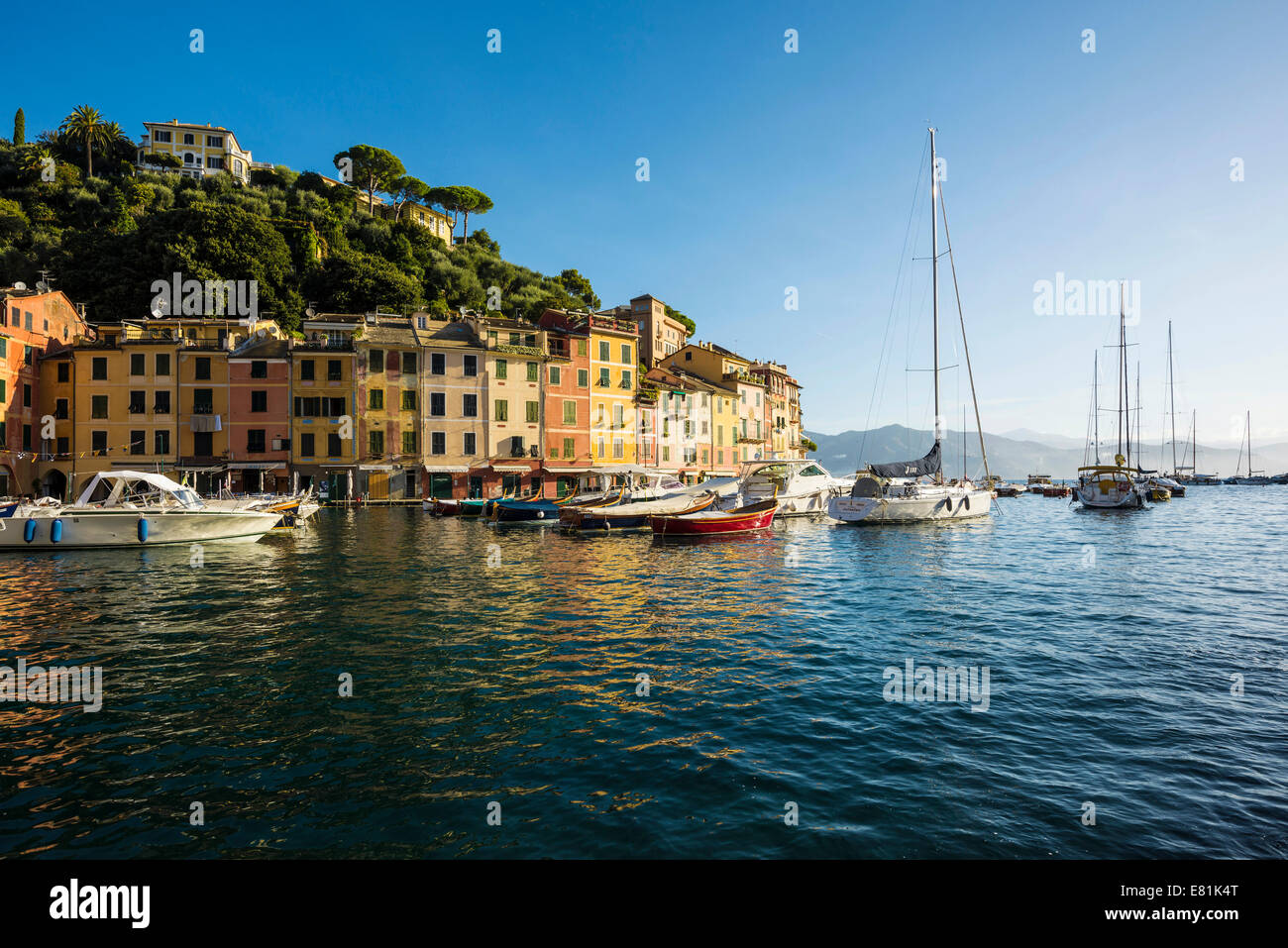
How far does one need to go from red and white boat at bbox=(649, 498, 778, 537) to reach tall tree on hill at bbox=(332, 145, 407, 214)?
82.4 meters

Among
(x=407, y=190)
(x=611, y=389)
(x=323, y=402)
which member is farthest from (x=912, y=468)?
(x=407, y=190)

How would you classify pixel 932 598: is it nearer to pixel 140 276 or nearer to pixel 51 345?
pixel 51 345

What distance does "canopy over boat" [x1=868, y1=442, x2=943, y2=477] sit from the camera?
36781mm

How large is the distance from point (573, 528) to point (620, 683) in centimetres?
2286

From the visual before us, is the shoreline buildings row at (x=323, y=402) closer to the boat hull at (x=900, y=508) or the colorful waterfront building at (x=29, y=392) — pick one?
the colorful waterfront building at (x=29, y=392)

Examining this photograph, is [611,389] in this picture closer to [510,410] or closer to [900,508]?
[510,410]

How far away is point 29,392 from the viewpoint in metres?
44.8

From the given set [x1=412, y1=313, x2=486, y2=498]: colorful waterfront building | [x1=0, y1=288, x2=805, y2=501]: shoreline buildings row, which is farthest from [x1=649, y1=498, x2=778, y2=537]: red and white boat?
[x1=412, y1=313, x2=486, y2=498]: colorful waterfront building

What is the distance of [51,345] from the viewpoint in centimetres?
4659

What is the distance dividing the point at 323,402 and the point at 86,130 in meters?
68.7

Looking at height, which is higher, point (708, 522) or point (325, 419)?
point (325, 419)

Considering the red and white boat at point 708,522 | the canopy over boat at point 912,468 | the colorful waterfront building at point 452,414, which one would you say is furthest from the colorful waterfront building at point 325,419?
the canopy over boat at point 912,468

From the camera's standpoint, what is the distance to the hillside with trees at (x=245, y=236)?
6094cm
